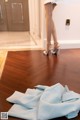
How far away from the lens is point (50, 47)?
97.8 inches

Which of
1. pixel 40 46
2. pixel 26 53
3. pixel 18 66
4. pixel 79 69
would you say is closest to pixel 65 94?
pixel 79 69

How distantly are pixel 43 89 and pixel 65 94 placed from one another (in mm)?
213

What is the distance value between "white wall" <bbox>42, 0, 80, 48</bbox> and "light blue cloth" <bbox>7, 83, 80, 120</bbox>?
1269mm

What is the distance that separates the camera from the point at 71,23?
255 cm

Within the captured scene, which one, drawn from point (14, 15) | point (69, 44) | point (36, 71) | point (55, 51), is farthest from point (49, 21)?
point (14, 15)

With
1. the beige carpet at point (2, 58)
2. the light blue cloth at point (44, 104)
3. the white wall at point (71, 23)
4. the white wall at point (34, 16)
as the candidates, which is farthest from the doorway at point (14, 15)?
the light blue cloth at point (44, 104)

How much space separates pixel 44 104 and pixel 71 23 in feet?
5.38

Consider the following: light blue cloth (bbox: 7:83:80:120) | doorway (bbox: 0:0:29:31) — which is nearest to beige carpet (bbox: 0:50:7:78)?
light blue cloth (bbox: 7:83:80:120)

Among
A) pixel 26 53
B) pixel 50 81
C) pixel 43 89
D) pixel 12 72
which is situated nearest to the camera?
pixel 43 89

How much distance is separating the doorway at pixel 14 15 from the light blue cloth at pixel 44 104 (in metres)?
2.43

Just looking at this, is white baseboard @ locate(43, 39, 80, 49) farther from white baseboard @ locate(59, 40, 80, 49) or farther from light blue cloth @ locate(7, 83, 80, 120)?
light blue cloth @ locate(7, 83, 80, 120)

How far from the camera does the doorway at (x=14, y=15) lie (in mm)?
3523

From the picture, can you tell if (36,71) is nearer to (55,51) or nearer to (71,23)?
(55,51)

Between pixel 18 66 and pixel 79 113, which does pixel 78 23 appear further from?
pixel 79 113
